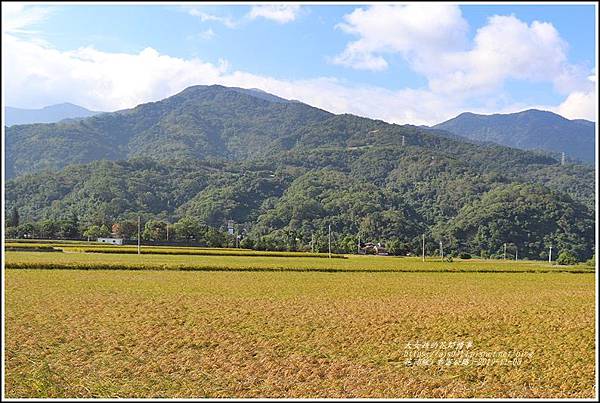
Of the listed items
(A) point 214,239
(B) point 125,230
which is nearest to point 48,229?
(B) point 125,230

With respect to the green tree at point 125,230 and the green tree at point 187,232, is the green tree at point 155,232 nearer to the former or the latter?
the green tree at point 187,232

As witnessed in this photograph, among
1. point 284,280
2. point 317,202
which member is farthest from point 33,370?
point 317,202

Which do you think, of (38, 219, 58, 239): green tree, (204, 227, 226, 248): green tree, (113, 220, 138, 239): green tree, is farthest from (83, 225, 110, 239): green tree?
(204, 227, 226, 248): green tree

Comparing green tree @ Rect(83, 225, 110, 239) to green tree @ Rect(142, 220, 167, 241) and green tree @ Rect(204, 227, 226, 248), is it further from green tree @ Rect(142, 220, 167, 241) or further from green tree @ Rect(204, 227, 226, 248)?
green tree @ Rect(204, 227, 226, 248)

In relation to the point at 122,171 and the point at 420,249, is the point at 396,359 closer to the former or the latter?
A: the point at 420,249

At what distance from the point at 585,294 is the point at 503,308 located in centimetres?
895

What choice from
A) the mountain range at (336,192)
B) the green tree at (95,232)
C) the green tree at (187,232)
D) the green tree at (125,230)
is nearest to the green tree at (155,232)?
the green tree at (187,232)

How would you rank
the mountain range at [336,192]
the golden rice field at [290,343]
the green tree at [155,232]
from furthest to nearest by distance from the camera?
the mountain range at [336,192]
the green tree at [155,232]
the golden rice field at [290,343]

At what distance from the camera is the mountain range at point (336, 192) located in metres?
75.0

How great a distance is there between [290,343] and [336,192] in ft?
283

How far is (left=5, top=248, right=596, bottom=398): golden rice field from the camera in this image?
26.4ft

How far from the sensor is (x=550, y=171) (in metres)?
121

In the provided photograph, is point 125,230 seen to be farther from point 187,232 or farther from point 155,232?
point 187,232

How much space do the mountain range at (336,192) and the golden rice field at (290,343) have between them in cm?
4061
